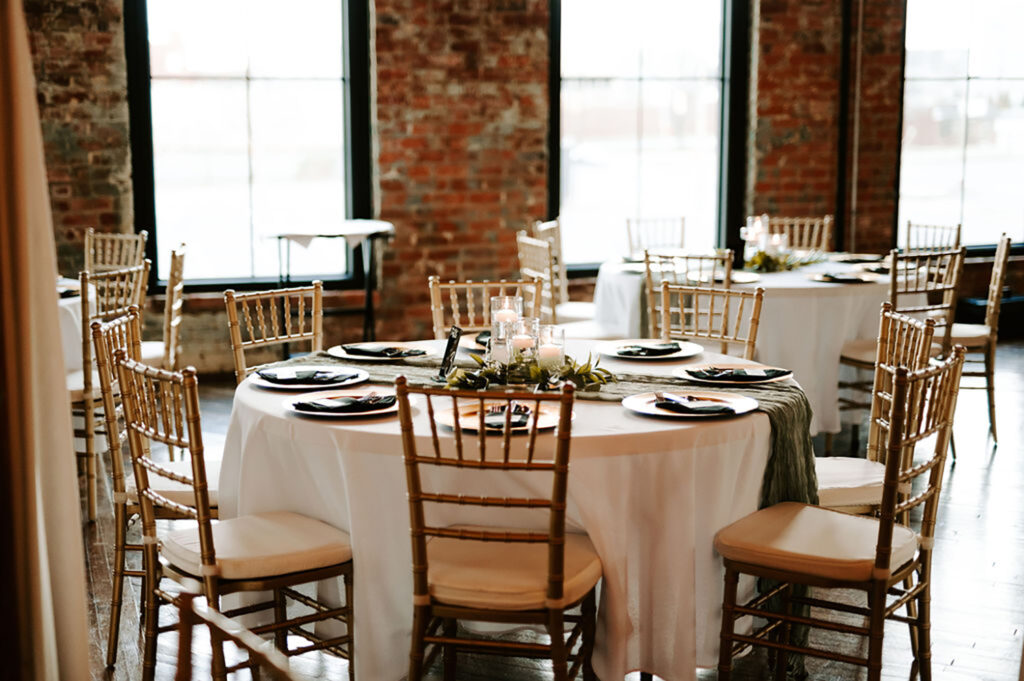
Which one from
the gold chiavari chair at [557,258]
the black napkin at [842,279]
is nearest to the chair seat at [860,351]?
the black napkin at [842,279]

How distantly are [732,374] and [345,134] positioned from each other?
15.4ft

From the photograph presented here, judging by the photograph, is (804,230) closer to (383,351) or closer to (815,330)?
(815,330)

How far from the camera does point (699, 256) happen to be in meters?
5.31

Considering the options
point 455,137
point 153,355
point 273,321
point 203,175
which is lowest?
point 153,355

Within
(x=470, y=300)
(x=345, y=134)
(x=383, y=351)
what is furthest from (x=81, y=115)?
(x=383, y=351)

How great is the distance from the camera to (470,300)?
442 centimetres

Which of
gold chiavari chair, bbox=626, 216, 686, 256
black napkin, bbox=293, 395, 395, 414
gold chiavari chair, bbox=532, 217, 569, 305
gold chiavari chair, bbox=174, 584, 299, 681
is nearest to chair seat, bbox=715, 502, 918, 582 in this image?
black napkin, bbox=293, 395, 395, 414

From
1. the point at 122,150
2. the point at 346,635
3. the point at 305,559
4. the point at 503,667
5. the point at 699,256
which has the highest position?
the point at 122,150

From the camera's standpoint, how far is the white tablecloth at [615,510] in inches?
110

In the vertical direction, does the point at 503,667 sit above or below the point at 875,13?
below

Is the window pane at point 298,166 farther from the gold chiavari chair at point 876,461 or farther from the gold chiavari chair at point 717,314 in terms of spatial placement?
the gold chiavari chair at point 876,461

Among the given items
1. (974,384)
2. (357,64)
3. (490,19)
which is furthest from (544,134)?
(974,384)

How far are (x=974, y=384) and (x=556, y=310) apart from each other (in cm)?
280

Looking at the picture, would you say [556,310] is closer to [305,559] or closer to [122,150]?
[122,150]
